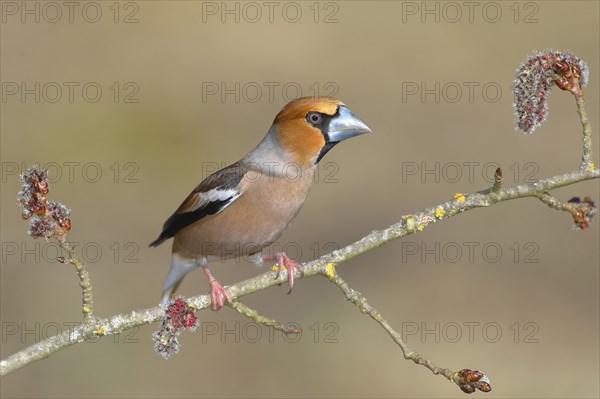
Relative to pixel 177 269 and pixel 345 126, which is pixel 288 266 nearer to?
pixel 345 126

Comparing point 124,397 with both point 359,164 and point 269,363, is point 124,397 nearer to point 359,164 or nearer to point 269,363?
point 269,363

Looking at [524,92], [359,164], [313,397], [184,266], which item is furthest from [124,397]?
[524,92]

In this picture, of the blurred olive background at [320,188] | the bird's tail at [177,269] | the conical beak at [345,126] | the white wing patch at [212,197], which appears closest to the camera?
the conical beak at [345,126]

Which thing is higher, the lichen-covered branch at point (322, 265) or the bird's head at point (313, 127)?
the bird's head at point (313, 127)

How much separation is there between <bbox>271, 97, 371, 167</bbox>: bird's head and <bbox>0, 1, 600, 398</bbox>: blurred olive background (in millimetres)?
4749

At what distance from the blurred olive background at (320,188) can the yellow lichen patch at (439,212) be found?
577cm

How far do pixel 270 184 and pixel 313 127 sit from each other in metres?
0.51

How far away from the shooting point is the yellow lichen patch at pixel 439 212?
13.8ft

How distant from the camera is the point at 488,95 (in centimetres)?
1498

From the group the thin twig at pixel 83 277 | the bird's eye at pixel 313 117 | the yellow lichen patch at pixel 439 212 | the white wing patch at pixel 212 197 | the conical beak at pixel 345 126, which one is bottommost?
the thin twig at pixel 83 277

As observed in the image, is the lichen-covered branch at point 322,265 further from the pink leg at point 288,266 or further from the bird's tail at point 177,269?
the bird's tail at point 177,269

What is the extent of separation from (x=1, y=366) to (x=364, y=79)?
1183 centimetres

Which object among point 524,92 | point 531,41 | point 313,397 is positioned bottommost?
point 313,397

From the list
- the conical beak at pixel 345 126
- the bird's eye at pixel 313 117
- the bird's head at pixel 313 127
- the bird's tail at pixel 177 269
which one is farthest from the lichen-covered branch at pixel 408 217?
the bird's tail at pixel 177 269
